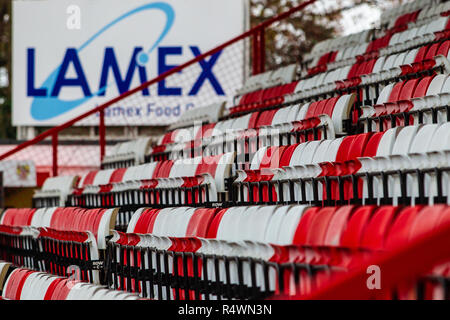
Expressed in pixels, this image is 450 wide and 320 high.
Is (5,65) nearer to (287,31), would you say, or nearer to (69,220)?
(287,31)

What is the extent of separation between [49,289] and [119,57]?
8.17ft

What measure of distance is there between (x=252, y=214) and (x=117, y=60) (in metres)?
2.67

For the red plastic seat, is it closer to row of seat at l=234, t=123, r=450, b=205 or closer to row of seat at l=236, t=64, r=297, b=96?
row of seat at l=234, t=123, r=450, b=205

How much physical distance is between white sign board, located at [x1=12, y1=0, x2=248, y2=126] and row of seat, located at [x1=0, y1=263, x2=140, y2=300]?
2051 mm

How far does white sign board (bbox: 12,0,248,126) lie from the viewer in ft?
11.8

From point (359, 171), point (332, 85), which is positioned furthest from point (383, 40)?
point (359, 171)

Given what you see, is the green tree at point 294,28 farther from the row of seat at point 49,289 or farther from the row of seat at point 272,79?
the row of seat at point 49,289

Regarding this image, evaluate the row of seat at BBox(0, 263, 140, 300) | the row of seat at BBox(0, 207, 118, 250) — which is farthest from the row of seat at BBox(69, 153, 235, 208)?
the row of seat at BBox(0, 263, 140, 300)

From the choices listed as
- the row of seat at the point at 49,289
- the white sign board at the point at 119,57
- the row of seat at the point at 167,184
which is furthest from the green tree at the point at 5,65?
the row of seat at the point at 49,289

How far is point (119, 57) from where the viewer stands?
3674 millimetres

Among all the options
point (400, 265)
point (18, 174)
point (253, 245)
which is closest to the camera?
point (400, 265)

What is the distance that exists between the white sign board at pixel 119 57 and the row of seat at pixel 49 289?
80.8 inches

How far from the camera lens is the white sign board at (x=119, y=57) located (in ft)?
11.8
